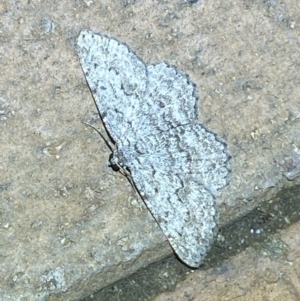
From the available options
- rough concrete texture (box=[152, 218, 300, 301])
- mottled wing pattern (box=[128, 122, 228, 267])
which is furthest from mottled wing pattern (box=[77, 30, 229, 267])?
rough concrete texture (box=[152, 218, 300, 301])

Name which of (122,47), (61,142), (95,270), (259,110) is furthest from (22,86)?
(259,110)

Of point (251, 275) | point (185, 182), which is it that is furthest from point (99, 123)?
point (251, 275)

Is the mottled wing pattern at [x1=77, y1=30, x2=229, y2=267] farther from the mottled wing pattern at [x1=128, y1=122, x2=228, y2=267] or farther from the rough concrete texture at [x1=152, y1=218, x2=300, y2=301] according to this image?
the rough concrete texture at [x1=152, y1=218, x2=300, y2=301]

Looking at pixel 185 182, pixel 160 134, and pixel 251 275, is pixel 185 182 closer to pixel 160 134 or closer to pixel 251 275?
pixel 160 134

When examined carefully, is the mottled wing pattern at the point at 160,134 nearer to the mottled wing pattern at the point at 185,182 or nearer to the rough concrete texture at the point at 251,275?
the mottled wing pattern at the point at 185,182

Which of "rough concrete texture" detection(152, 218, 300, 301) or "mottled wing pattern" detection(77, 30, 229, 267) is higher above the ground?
"mottled wing pattern" detection(77, 30, 229, 267)
